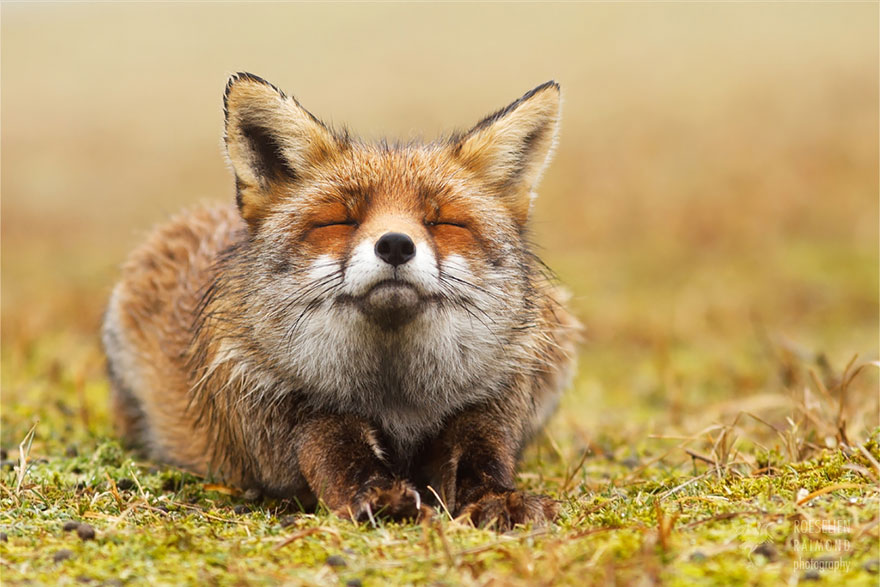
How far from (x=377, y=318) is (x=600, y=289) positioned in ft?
32.9

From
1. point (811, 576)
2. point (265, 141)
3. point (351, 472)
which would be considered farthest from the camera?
point (265, 141)

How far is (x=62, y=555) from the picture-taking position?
12.1 ft

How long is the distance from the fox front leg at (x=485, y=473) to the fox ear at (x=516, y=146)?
1409 mm

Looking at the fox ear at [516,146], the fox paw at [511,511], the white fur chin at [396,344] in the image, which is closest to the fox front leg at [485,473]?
the fox paw at [511,511]

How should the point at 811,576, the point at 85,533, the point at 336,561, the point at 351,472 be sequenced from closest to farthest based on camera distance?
the point at 811,576 < the point at 336,561 < the point at 85,533 < the point at 351,472

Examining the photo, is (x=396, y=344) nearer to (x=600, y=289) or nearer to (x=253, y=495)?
(x=253, y=495)

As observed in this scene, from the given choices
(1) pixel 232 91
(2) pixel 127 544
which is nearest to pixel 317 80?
(1) pixel 232 91

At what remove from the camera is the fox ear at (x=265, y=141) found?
516 cm

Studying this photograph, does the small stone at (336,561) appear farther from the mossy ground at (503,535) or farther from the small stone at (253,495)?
the small stone at (253,495)

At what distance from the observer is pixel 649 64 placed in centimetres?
2462

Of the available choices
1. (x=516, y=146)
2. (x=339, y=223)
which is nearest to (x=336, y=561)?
A: (x=339, y=223)

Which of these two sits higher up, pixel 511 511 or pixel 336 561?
pixel 336 561

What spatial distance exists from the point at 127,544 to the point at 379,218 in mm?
2074

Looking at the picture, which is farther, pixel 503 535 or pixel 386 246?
pixel 386 246
